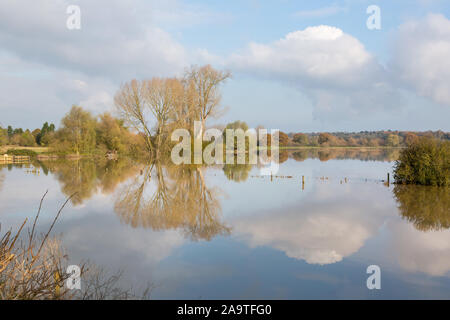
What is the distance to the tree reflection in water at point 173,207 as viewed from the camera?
833 centimetres

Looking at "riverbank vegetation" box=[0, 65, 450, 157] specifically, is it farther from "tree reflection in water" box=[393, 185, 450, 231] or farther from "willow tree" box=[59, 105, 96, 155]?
"tree reflection in water" box=[393, 185, 450, 231]

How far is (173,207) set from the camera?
35.1ft

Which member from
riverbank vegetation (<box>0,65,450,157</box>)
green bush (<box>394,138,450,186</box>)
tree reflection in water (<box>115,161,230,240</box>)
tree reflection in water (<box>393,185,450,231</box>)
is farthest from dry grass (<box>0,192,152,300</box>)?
riverbank vegetation (<box>0,65,450,157</box>)

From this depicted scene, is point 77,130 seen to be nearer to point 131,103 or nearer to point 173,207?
point 131,103

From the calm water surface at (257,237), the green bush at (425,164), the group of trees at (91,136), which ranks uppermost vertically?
the group of trees at (91,136)

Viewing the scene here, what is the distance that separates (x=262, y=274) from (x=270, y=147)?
68617 millimetres

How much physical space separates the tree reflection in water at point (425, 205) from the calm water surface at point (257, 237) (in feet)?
0.11

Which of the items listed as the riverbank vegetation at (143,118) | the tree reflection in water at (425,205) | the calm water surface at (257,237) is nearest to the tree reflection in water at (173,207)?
the calm water surface at (257,237)

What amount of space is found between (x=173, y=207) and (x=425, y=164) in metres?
11.9

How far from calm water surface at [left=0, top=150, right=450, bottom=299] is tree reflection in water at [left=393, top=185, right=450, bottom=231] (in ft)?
0.11

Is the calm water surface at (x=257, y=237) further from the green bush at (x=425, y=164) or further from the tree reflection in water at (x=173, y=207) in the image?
the green bush at (x=425, y=164)

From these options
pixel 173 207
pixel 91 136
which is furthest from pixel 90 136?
pixel 173 207

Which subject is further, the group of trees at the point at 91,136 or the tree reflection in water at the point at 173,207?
the group of trees at the point at 91,136
